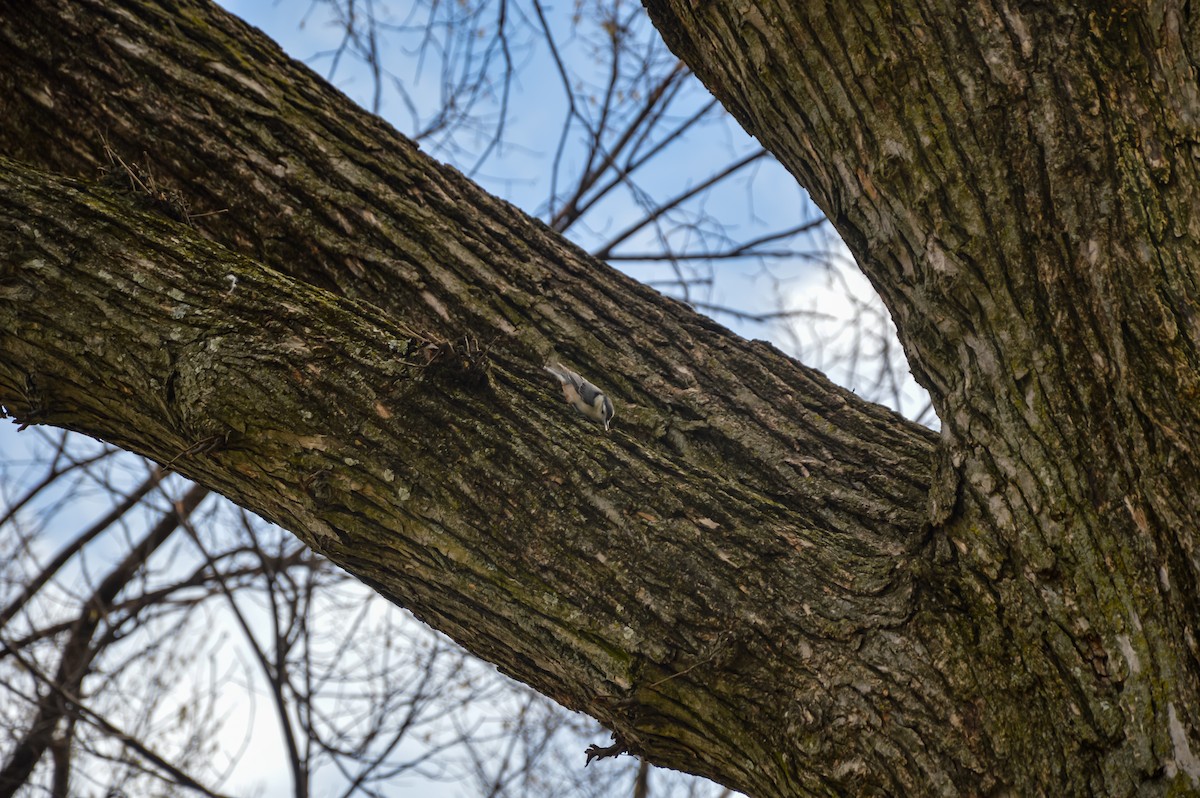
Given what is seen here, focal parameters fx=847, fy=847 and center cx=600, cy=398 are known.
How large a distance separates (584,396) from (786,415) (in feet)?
1.62

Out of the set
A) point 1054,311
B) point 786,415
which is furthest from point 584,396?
point 1054,311

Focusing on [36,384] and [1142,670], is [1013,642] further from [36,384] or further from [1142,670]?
[36,384]

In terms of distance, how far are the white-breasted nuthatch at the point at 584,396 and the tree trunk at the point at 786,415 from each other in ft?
0.23

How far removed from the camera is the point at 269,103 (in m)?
2.26

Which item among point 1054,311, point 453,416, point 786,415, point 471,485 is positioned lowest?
point 471,485

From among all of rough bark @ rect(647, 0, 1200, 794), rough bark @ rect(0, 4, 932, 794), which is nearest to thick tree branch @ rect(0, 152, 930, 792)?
rough bark @ rect(0, 4, 932, 794)

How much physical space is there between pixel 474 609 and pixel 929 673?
2.74ft

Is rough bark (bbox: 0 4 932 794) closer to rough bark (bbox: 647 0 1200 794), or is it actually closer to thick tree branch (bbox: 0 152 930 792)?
thick tree branch (bbox: 0 152 930 792)

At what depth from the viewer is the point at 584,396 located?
1968 millimetres

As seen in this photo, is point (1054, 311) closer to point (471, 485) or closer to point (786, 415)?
point (786, 415)

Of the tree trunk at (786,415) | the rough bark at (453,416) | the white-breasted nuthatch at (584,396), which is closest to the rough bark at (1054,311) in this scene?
the tree trunk at (786,415)

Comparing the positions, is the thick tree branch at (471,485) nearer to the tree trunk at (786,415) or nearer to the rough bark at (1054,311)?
the tree trunk at (786,415)

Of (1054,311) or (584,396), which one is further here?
(584,396)

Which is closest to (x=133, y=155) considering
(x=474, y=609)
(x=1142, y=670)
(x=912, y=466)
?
(x=474, y=609)
